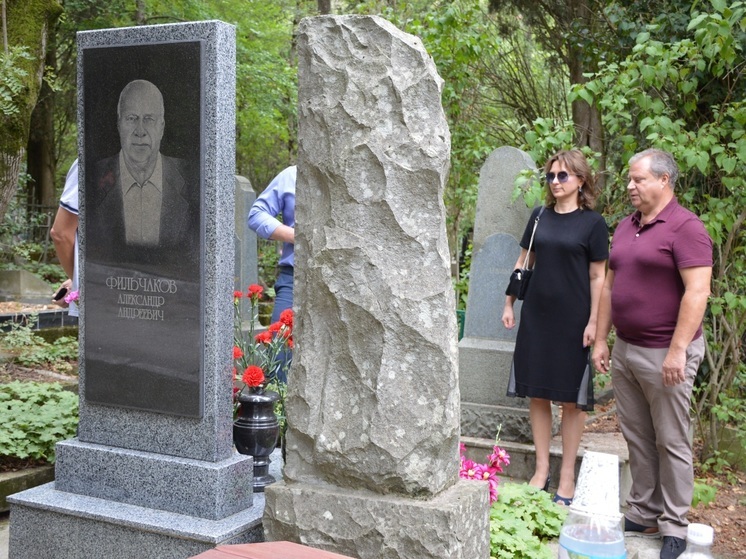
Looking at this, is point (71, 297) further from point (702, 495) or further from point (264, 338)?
point (702, 495)

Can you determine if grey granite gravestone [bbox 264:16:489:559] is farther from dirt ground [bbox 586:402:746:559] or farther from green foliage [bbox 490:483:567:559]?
dirt ground [bbox 586:402:746:559]

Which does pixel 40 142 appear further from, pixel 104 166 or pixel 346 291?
pixel 346 291

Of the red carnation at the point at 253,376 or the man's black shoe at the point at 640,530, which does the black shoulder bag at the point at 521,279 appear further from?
the red carnation at the point at 253,376

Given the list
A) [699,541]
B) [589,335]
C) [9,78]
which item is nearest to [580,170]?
[589,335]

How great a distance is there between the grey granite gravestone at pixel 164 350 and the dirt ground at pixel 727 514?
3233mm

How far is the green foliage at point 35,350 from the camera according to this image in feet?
26.5

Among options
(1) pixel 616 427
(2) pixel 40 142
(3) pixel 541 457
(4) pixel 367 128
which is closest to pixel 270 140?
(2) pixel 40 142

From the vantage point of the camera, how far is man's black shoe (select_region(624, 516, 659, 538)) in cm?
483

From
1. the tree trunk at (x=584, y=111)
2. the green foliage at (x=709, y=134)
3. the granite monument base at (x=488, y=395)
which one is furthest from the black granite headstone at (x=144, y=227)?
the tree trunk at (x=584, y=111)

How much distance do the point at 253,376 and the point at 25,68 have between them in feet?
18.2

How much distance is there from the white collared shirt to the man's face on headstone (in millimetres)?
63

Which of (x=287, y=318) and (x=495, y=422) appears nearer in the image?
(x=287, y=318)

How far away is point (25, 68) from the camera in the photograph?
26.6ft

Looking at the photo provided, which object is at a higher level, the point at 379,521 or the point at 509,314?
the point at 509,314
